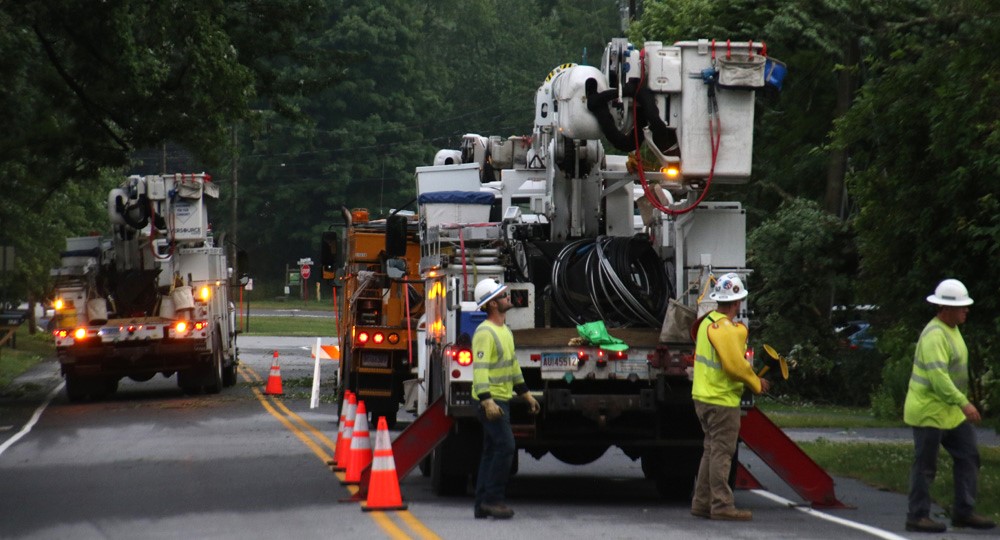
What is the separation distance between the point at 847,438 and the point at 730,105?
31.2ft

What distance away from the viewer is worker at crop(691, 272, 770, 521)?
1208cm

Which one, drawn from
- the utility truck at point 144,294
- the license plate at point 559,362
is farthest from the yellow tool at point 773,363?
the utility truck at point 144,294

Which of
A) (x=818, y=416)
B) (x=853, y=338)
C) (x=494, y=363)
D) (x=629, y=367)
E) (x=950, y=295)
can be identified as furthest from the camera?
(x=853, y=338)

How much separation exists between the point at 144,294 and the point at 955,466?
19.7m

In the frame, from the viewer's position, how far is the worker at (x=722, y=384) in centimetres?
1208

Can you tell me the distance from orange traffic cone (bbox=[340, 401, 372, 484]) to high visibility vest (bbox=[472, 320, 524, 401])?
2.32 m

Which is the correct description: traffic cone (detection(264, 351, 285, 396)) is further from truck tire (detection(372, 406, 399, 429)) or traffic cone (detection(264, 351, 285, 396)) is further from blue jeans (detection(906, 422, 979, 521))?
blue jeans (detection(906, 422, 979, 521))

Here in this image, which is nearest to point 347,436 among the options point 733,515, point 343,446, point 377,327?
point 343,446

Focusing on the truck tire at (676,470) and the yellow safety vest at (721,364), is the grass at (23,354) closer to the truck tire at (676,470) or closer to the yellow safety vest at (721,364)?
the truck tire at (676,470)

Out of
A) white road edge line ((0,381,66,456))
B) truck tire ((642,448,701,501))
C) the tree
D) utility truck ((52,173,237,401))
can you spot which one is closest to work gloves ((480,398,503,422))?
truck tire ((642,448,701,501))

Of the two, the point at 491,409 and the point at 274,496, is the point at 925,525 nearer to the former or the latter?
the point at 491,409

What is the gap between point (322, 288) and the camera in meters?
88.8

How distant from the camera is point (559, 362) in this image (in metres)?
12.9

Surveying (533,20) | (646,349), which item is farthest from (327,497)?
(533,20)
